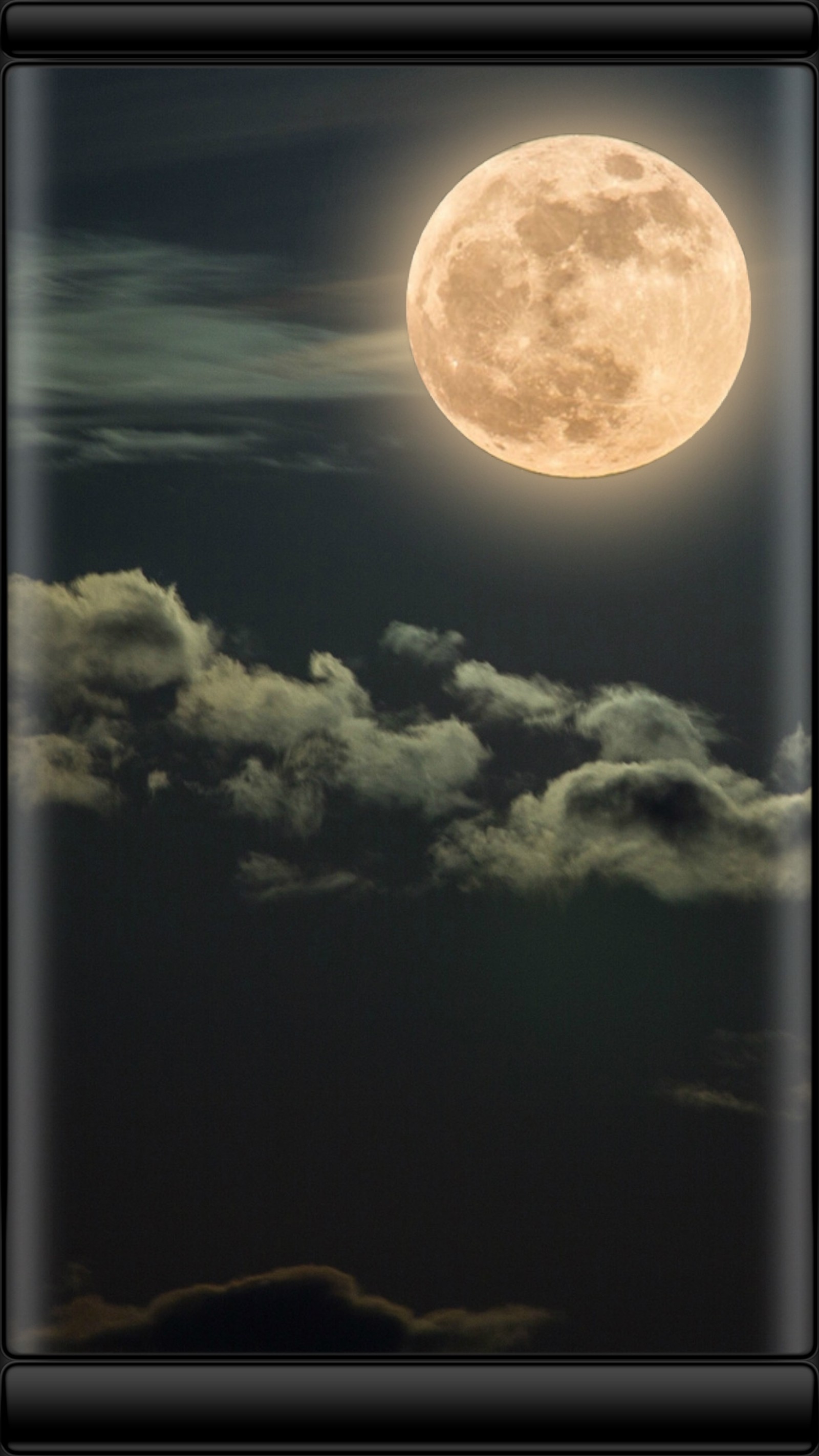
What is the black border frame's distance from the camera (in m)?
2.36

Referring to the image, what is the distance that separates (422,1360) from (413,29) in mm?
2535

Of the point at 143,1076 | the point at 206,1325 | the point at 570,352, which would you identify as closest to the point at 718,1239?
the point at 206,1325

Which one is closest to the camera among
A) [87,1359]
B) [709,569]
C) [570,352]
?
[87,1359]

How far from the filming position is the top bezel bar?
248cm

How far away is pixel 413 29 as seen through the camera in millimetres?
2498

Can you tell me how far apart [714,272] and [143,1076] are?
82.0 inches

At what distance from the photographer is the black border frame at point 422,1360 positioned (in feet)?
7.73

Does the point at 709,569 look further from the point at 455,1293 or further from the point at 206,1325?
the point at 206,1325

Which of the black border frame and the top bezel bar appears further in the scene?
the top bezel bar

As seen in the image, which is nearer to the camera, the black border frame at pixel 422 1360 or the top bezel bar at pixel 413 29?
the black border frame at pixel 422 1360

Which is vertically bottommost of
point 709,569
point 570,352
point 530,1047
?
point 530,1047

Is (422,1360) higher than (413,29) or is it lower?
lower

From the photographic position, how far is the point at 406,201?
9.31 feet

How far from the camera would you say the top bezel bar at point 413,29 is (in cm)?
248
